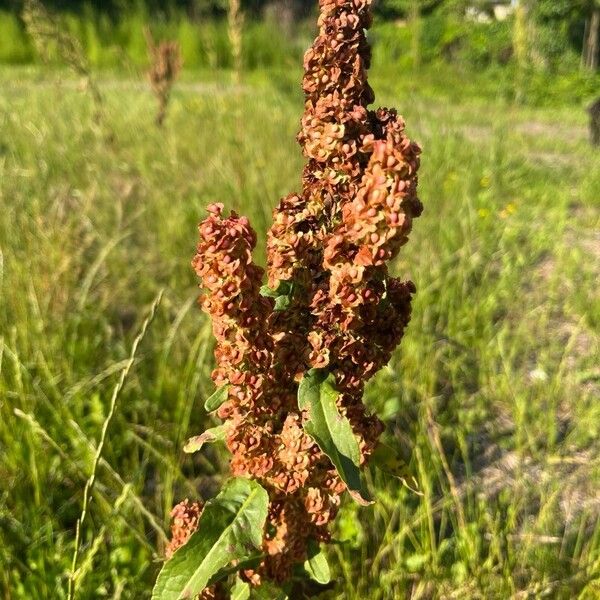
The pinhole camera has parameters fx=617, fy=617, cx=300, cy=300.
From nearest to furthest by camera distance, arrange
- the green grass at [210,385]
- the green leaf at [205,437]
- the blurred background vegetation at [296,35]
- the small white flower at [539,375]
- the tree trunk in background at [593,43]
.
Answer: the green leaf at [205,437] → the green grass at [210,385] → the small white flower at [539,375] → the blurred background vegetation at [296,35] → the tree trunk in background at [593,43]

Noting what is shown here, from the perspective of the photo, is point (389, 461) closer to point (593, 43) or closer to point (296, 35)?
point (296, 35)

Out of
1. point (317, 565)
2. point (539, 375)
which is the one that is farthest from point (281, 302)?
Result: point (539, 375)

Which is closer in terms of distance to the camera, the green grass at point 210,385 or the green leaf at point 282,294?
the green leaf at point 282,294

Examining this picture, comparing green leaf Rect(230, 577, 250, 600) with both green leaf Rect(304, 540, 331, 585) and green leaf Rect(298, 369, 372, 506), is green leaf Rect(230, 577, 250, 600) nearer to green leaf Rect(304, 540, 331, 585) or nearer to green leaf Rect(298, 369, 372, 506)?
green leaf Rect(304, 540, 331, 585)

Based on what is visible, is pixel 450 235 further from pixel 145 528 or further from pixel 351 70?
pixel 351 70

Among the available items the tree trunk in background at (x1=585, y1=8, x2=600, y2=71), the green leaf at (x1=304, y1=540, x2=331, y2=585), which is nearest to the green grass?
the green leaf at (x1=304, y1=540, x2=331, y2=585)

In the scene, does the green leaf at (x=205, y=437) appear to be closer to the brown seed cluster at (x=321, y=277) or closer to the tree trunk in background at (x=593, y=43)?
the brown seed cluster at (x=321, y=277)

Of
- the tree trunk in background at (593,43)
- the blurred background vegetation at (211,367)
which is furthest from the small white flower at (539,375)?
the tree trunk in background at (593,43)

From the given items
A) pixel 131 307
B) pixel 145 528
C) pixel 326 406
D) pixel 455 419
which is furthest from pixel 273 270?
pixel 131 307
